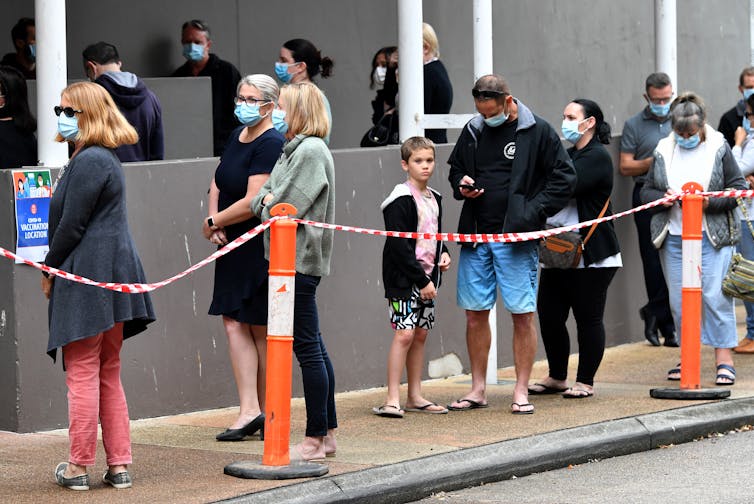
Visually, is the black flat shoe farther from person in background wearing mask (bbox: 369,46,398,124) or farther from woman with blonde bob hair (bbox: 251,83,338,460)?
person in background wearing mask (bbox: 369,46,398,124)

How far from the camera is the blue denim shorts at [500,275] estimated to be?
901 cm

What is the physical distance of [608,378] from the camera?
10703 mm

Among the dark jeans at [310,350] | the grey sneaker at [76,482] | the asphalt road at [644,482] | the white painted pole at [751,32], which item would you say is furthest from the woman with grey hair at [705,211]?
the white painted pole at [751,32]

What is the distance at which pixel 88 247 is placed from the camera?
6.81 meters

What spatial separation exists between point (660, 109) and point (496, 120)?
3245 mm

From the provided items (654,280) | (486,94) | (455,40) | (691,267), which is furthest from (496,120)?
(455,40)

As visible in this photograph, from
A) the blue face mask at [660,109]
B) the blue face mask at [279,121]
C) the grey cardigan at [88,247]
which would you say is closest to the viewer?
the grey cardigan at [88,247]

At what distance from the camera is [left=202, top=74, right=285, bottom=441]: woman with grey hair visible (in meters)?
8.00

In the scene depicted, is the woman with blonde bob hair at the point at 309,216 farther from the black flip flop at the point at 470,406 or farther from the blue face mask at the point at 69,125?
the black flip flop at the point at 470,406

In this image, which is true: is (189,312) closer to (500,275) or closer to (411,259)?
(411,259)

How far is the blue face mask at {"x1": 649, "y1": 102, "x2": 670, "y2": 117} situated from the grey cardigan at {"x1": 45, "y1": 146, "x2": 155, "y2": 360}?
6.02 m

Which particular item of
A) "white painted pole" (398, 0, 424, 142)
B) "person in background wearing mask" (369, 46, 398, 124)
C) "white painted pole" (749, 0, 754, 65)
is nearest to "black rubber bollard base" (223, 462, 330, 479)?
"white painted pole" (398, 0, 424, 142)

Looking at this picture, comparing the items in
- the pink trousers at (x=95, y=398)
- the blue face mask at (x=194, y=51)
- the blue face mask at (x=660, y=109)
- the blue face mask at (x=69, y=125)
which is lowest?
the pink trousers at (x=95, y=398)

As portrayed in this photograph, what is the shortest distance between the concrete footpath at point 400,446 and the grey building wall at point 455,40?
433cm
